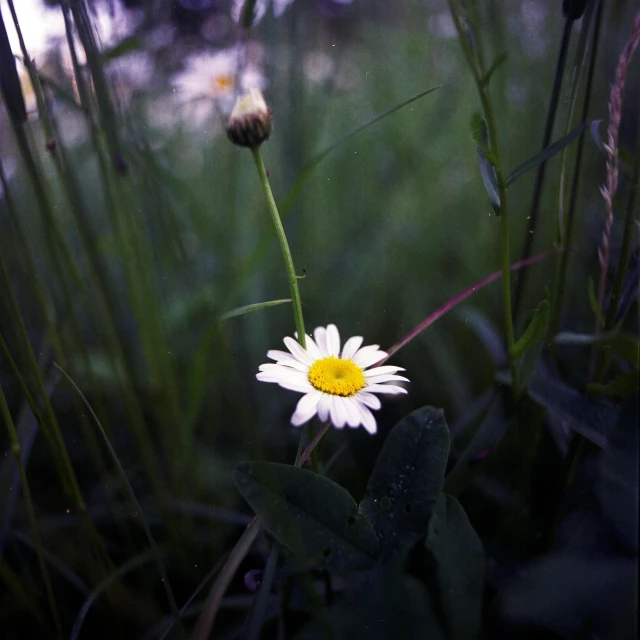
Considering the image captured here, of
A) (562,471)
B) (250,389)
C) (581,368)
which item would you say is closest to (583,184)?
(581,368)

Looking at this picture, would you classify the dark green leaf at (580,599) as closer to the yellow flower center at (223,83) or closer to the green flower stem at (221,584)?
the green flower stem at (221,584)

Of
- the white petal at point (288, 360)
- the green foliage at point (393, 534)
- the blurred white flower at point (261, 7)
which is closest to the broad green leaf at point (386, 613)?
the green foliage at point (393, 534)

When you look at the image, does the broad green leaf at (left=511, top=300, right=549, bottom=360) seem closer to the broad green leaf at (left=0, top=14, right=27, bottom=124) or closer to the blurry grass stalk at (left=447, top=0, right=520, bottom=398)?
the blurry grass stalk at (left=447, top=0, right=520, bottom=398)

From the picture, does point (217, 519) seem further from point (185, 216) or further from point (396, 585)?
point (185, 216)

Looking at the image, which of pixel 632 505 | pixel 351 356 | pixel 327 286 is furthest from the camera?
pixel 327 286

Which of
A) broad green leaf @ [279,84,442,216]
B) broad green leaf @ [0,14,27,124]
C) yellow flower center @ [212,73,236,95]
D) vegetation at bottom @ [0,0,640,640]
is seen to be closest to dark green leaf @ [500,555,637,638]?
vegetation at bottom @ [0,0,640,640]
